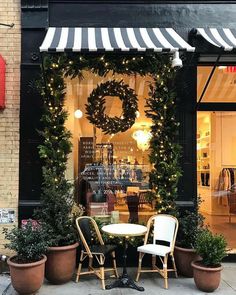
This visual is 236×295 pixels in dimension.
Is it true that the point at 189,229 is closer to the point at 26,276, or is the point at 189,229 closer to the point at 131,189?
the point at 131,189

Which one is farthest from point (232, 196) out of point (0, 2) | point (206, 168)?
point (0, 2)

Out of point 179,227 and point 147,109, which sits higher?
point 147,109

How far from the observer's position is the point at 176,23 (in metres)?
7.44

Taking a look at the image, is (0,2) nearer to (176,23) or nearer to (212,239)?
(176,23)

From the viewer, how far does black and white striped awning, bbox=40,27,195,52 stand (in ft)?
19.2

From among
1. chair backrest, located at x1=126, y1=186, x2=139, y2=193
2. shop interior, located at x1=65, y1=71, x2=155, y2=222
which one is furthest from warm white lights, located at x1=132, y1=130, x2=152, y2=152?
chair backrest, located at x1=126, y1=186, x2=139, y2=193

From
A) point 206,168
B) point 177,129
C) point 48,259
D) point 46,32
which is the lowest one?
point 48,259

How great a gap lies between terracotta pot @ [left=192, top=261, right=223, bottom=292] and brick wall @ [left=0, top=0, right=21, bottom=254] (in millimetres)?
3249

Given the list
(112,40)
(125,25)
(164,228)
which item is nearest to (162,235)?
(164,228)

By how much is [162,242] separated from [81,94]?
119 inches

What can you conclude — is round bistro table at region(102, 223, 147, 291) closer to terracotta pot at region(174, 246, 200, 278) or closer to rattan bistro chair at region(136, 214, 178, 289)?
rattan bistro chair at region(136, 214, 178, 289)

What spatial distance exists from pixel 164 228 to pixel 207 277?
3.59 ft

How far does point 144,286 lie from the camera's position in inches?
241

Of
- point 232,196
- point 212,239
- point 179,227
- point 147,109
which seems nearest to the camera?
point 212,239
